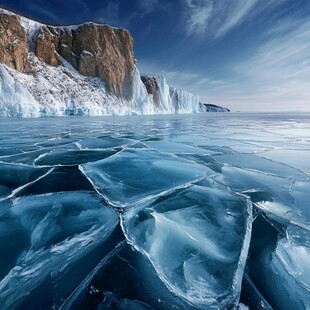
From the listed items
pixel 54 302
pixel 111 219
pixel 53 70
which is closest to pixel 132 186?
pixel 111 219

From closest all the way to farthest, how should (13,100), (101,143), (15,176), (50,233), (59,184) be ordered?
(50,233), (59,184), (15,176), (101,143), (13,100)

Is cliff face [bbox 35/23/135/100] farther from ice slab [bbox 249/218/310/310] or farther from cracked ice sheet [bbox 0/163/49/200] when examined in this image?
ice slab [bbox 249/218/310/310]

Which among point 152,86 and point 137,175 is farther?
→ point 152,86

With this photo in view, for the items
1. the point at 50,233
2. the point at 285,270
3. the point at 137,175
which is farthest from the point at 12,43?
the point at 285,270

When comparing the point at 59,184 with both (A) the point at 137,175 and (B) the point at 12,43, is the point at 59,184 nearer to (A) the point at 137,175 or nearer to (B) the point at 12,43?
(A) the point at 137,175

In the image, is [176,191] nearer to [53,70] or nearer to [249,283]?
[249,283]

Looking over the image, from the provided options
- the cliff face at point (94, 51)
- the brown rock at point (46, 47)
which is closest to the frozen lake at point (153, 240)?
the brown rock at point (46, 47)

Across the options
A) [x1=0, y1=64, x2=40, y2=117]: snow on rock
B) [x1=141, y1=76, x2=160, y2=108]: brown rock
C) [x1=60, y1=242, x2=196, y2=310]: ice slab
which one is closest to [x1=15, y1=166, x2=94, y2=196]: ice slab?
[x1=60, y1=242, x2=196, y2=310]: ice slab
